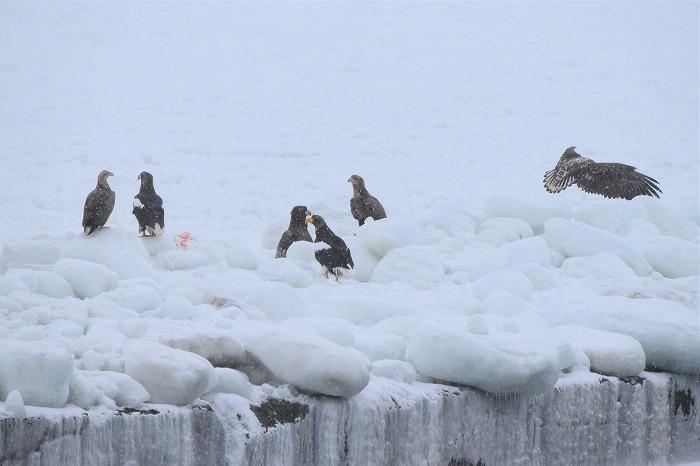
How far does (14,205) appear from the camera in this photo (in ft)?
36.9

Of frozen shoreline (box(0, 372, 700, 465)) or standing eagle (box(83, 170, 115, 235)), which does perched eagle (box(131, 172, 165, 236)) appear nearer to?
standing eagle (box(83, 170, 115, 235))

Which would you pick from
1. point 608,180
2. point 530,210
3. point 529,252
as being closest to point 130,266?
point 529,252

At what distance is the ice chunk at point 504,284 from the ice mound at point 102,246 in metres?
2.41

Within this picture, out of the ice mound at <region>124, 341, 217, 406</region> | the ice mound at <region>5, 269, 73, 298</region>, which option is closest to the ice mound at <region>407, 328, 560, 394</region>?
the ice mound at <region>124, 341, 217, 406</region>

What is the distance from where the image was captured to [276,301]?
6152mm

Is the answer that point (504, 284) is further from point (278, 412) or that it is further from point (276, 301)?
point (278, 412)

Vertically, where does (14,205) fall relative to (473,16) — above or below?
below

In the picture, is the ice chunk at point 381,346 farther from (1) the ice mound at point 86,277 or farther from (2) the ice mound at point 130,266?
(2) the ice mound at point 130,266

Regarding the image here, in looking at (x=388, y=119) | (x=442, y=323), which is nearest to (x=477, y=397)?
(x=442, y=323)

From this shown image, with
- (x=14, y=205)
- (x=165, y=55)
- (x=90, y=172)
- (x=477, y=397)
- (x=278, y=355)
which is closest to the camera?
(x=278, y=355)

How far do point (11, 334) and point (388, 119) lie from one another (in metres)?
11.9

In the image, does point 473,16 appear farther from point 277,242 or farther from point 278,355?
point 278,355

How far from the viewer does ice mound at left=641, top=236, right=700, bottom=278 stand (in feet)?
28.7

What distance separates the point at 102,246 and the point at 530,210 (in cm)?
456
